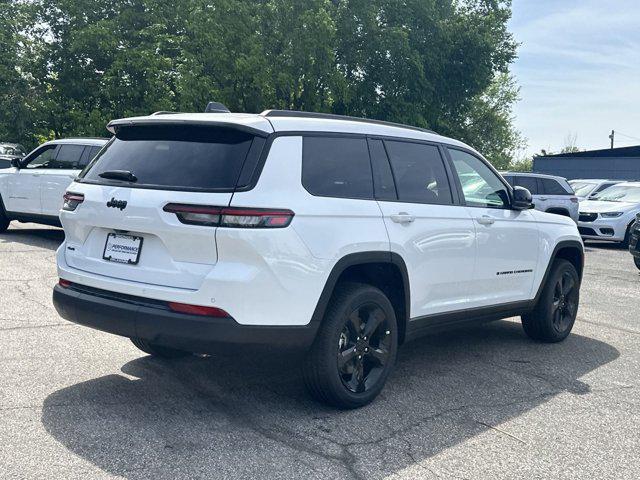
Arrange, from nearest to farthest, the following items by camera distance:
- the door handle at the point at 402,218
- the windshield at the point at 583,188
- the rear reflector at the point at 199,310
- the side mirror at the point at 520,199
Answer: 1. the rear reflector at the point at 199,310
2. the door handle at the point at 402,218
3. the side mirror at the point at 520,199
4. the windshield at the point at 583,188

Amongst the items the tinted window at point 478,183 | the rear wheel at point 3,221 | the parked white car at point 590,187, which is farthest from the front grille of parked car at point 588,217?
the rear wheel at point 3,221

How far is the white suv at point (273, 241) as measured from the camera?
159 inches

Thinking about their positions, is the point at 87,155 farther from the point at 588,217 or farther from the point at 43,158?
the point at 588,217

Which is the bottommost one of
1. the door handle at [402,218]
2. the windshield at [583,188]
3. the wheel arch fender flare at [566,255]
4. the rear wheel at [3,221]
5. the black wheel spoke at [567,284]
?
the rear wheel at [3,221]

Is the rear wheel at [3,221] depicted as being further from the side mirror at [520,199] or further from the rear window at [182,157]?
the side mirror at [520,199]

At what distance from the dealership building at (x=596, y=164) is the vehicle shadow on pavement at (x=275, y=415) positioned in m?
37.8

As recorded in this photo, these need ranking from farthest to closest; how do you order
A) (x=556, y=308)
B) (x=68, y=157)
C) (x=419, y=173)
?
(x=68, y=157)
(x=556, y=308)
(x=419, y=173)

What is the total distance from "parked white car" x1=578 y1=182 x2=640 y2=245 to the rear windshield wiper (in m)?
15.7

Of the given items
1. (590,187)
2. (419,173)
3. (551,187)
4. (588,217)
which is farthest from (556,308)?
(590,187)

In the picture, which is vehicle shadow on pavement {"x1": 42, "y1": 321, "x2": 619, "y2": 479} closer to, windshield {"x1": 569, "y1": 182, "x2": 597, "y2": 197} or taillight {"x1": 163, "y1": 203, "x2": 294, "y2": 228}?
taillight {"x1": 163, "y1": 203, "x2": 294, "y2": 228}

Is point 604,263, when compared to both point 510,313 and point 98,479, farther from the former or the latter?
point 98,479

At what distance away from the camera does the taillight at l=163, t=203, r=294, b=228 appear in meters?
4.00

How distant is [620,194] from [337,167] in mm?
16586

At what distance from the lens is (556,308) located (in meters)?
6.89
